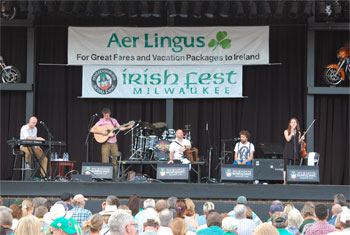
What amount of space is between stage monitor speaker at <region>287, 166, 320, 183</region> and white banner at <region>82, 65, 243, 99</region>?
3.93 metres

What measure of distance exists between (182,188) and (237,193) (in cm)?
105

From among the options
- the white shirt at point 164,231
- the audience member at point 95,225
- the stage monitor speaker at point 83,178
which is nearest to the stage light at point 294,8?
the stage monitor speaker at point 83,178

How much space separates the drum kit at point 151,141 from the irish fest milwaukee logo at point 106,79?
124cm

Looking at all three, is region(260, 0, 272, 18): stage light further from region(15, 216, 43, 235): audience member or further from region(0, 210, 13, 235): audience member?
region(15, 216, 43, 235): audience member

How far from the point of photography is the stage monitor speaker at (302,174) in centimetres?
1261

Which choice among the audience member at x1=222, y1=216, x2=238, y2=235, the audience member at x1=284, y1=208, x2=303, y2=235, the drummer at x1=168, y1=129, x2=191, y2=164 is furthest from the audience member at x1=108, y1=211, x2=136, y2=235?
the drummer at x1=168, y1=129, x2=191, y2=164

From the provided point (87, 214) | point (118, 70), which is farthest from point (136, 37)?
point (87, 214)

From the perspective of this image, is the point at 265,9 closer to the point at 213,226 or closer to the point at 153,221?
the point at 213,226

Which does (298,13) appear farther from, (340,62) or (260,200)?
(260,200)

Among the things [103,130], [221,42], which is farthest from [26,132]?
[221,42]

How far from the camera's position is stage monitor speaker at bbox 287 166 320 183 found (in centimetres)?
1261

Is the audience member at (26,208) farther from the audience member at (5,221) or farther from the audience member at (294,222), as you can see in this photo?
the audience member at (294,222)

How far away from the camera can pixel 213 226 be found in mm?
6574

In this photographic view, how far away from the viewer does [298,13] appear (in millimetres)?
15000
